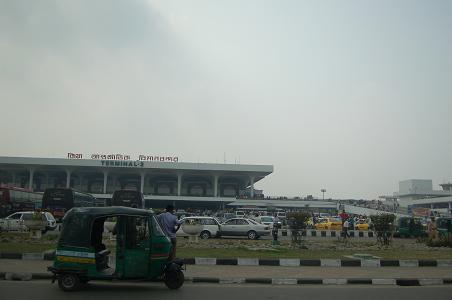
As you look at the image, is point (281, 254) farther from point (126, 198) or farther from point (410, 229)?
point (126, 198)

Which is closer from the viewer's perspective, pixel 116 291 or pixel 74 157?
pixel 116 291

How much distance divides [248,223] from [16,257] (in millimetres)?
13788

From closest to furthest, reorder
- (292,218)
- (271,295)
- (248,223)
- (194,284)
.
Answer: (271,295) < (194,284) < (292,218) < (248,223)

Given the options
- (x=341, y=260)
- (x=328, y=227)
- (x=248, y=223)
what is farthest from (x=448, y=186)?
(x=341, y=260)

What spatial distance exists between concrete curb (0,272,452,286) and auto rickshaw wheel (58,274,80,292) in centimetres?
175

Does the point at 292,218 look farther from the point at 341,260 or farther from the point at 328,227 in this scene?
the point at 328,227

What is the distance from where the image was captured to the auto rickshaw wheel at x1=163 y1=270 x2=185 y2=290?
886 centimetres

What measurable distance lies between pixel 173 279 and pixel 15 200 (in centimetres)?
3055

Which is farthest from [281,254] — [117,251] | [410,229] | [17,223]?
[17,223]

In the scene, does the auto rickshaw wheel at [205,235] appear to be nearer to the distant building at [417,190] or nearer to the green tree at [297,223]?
the green tree at [297,223]

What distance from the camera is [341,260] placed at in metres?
13.3

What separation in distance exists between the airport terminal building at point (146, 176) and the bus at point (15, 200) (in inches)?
1103

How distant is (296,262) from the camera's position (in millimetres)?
13148

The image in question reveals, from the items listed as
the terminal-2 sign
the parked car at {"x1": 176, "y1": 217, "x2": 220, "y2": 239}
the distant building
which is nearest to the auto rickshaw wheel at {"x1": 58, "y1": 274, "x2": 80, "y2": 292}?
the parked car at {"x1": 176, "y1": 217, "x2": 220, "y2": 239}
